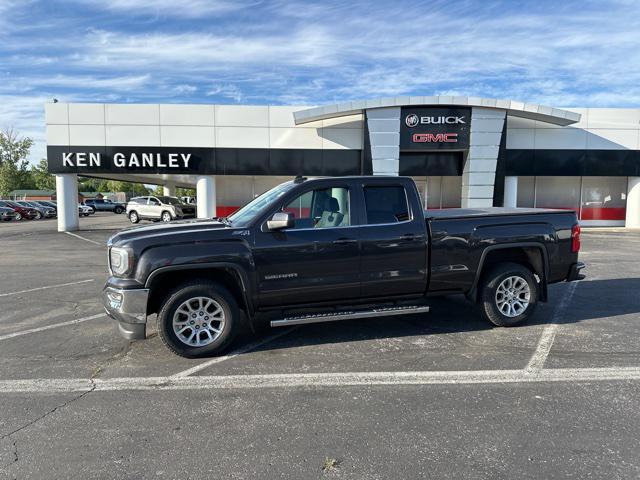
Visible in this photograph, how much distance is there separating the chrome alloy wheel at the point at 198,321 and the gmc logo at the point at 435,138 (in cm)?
1744

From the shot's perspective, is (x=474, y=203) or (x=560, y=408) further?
(x=474, y=203)

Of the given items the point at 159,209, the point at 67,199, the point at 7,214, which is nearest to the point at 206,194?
the point at 67,199

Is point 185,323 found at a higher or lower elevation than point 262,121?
lower

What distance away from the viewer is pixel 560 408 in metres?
3.71

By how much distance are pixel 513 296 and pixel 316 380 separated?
10.3ft

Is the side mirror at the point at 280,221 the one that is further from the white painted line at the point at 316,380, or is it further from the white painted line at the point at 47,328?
the white painted line at the point at 47,328

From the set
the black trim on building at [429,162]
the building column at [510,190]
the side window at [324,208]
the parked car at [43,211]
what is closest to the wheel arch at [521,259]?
the side window at [324,208]

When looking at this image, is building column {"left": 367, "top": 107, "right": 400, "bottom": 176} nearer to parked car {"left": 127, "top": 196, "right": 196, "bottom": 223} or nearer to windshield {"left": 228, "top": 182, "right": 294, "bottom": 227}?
parked car {"left": 127, "top": 196, "right": 196, "bottom": 223}

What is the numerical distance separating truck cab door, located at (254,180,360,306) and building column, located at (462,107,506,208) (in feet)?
55.2

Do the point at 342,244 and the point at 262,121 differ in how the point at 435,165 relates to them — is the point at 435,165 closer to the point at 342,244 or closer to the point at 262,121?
the point at 262,121

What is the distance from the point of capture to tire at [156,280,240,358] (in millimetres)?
4789

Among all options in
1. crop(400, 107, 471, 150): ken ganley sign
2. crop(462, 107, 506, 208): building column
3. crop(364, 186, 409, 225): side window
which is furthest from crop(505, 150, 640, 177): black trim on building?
crop(364, 186, 409, 225): side window

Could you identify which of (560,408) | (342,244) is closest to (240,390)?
(342,244)

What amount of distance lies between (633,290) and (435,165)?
14.2 m
